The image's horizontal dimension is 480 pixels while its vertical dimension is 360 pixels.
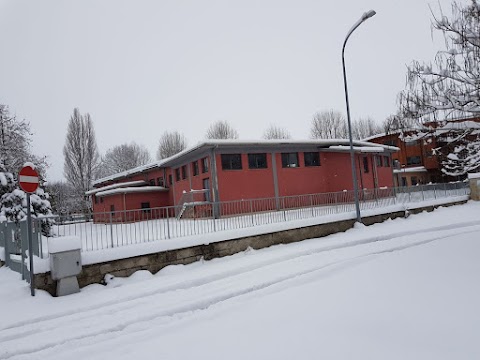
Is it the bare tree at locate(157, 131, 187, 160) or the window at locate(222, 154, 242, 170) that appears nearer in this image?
the window at locate(222, 154, 242, 170)

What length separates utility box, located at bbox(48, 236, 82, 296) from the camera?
7.70m

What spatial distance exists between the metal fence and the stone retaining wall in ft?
2.18

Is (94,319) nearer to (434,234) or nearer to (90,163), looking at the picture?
(434,234)

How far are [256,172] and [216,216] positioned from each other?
19.3ft

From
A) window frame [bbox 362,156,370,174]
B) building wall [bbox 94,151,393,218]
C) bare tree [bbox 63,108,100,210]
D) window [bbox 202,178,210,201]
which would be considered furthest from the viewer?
bare tree [bbox 63,108,100,210]

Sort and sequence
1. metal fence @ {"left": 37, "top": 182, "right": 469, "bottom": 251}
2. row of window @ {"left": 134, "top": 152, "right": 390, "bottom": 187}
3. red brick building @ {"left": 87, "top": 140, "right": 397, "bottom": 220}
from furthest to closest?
1. row of window @ {"left": 134, "top": 152, "right": 390, "bottom": 187}
2. red brick building @ {"left": 87, "top": 140, "right": 397, "bottom": 220}
3. metal fence @ {"left": 37, "top": 182, "right": 469, "bottom": 251}

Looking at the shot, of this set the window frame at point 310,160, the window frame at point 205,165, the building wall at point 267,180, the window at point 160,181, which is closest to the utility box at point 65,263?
the building wall at point 267,180

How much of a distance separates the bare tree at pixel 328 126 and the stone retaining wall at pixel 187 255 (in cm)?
4231

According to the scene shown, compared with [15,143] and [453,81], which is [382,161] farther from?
[15,143]

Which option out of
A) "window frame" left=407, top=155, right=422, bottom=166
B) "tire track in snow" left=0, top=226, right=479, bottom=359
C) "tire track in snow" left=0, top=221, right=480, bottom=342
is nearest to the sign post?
"tire track in snow" left=0, top=221, right=480, bottom=342

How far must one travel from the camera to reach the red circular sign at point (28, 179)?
7386mm

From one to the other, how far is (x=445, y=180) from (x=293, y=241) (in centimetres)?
3682

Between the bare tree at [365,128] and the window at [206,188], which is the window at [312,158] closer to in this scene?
the window at [206,188]

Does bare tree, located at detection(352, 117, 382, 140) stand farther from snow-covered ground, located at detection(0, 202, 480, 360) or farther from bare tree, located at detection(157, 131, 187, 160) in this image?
snow-covered ground, located at detection(0, 202, 480, 360)
